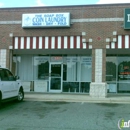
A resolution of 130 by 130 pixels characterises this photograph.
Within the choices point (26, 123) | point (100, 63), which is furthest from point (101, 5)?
point (26, 123)

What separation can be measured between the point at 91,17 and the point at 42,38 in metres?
3.43

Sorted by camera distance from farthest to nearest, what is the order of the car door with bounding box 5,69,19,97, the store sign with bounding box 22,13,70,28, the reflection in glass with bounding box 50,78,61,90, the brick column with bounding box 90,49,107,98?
1. the reflection in glass with bounding box 50,78,61,90
2. the store sign with bounding box 22,13,70,28
3. the brick column with bounding box 90,49,107,98
4. the car door with bounding box 5,69,19,97

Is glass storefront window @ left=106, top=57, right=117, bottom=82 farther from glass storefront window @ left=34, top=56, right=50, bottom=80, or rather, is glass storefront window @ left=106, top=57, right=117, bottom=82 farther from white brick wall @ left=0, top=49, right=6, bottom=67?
white brick wall @ left=0, top=49, right=6, bottom=67

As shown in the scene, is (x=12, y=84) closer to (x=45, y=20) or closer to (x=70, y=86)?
(x=45, y=20)

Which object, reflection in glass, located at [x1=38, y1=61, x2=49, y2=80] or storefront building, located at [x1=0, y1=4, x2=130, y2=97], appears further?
reflection in glass, located at [x1=38, y1=61, x2=49, y2=80]

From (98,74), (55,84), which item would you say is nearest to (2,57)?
(55,84)

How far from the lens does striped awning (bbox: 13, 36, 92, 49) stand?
14.8 meters

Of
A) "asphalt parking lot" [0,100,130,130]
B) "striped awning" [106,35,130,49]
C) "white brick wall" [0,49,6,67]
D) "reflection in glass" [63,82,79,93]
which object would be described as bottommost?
"asphalt parking lot" [0,100,130,130]

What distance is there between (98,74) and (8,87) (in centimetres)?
594

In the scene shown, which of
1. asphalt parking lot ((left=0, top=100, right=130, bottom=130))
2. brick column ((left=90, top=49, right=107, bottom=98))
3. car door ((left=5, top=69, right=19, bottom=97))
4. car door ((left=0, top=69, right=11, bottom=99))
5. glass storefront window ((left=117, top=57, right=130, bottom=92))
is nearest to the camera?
asphalt parking lot ((left=0, top=100, right=130, bottom=130))

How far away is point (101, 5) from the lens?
14.6 metres

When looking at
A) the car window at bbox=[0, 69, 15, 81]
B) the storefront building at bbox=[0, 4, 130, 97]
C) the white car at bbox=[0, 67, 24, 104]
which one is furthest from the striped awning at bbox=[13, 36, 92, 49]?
the car window at bbox=[0, 69, 15, 81]

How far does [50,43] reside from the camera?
15.0m

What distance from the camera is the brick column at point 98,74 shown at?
14188 millimetres
